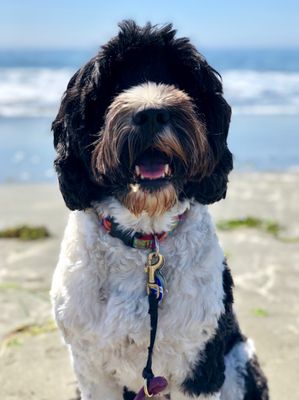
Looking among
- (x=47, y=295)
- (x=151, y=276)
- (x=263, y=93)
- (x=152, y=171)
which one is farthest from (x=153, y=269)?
(x=263, y=93)

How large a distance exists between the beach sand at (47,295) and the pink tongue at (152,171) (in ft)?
5.71

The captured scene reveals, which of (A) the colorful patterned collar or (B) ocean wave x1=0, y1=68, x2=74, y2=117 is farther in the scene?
→ (B) ocean wave x1=0, y1=68, x2=74, y2=117

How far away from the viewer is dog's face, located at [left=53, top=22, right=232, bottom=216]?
8.60 ft

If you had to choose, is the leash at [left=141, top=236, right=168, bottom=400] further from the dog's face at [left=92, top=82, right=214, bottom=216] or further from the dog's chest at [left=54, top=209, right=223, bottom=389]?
the dog's face at [left=92, top=82, right=214, bottom=216]

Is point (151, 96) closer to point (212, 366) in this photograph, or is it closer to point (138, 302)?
point (138, 302)

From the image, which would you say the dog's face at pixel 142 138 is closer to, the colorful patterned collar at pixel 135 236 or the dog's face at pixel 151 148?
the dog's face at pixel 151 148

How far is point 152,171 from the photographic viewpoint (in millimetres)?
2740

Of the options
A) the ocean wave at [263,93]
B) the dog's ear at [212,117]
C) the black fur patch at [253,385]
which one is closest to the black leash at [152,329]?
the dog's ear at [212,117]

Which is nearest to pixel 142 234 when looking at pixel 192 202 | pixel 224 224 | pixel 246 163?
pixel 192 202

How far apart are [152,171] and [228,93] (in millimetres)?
17721

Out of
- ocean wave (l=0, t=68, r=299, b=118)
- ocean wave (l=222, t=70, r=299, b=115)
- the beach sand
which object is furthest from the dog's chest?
ocean wave (l=222, t=70, r=299, b=115)

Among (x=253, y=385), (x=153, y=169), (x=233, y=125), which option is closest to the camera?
(x=153, y=169)

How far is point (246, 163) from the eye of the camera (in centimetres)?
1045

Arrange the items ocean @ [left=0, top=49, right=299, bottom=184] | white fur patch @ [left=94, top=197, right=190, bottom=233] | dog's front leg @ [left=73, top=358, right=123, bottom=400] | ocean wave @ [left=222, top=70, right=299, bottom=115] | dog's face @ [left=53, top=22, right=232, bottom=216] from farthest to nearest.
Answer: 1. ocean wave @ [left=222, top=70, right=299, bottom=115]
2. ocean @ [left=0, top=49, right=299, bottom=184]
3. dog's front leg @ [left=73, top=358, right=123, bottom=400]
4. white fur patch @ [left=94, top=197, right=190, bottom=233]
5. dog's face @ [left=53, top=22, right=232, bottom=216]
